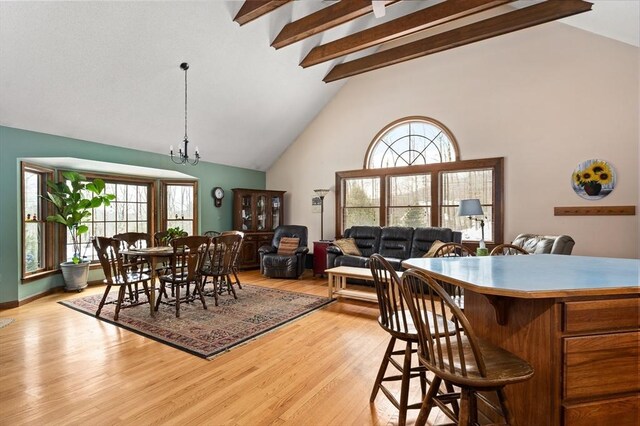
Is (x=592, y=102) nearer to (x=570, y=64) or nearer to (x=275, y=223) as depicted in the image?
(x=570, y=64)

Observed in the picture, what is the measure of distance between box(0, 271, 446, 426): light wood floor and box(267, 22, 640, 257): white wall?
11.6ft

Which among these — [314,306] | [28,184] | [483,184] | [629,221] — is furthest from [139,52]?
[629,221]

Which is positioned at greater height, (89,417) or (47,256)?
(47,256)

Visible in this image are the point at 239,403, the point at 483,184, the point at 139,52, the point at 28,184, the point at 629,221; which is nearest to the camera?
the point at 239,403

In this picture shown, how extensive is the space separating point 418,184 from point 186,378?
4961 millimetres

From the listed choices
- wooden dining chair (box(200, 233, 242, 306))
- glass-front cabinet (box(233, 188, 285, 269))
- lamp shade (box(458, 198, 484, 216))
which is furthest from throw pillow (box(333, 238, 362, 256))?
glass-front cabinet (box(233, 188, 285, 269))

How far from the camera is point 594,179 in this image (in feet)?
14.7

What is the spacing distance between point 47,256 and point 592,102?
8482 millimetres

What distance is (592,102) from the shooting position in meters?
4.50

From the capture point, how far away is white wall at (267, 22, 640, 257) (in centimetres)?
434

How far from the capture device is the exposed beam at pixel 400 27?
3.98 m

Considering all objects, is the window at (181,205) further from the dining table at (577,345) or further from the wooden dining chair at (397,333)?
the dining table at (577,345)

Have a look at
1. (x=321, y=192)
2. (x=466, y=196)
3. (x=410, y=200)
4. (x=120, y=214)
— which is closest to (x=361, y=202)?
(x=321, y=192)

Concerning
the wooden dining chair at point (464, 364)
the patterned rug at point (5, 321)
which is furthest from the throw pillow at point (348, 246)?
the patterned rug at point (5, 321)
